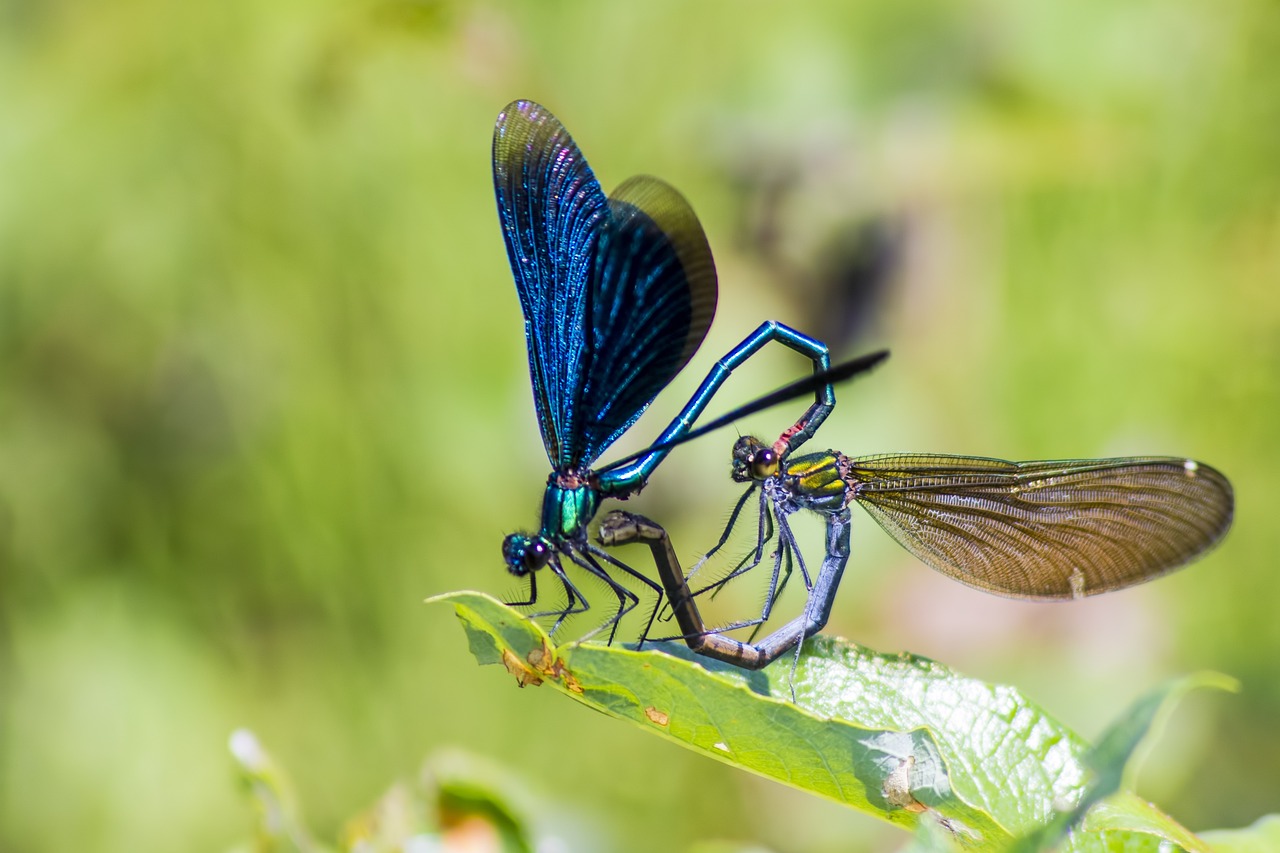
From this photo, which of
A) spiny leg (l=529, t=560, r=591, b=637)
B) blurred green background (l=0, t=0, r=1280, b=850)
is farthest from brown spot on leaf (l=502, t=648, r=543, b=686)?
blurred green background (l=0, t=0, r=1280, b=850)

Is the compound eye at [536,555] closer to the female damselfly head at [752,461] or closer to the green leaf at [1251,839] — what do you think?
the female damselfly head at [752,461]

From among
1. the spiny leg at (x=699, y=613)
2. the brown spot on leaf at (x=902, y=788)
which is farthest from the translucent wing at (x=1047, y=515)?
the brown spot on leaf at (x=902, y=788)

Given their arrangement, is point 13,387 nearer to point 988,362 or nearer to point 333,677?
point 333,677

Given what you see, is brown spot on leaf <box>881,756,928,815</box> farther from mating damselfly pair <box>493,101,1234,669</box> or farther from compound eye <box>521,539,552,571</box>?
compound eye <box>521,539,552,571</box>

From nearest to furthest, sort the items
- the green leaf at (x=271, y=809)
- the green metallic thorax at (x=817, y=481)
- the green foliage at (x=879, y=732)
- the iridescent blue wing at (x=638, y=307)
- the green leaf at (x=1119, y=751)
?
the green leaf at (x=1119, y=751) → the green foliage at (x=879, y=732) → the green leaf at (x=271, y=809) → the iridescent blue wing at (x=638, y=307) → the green metallic thorax at (x=817, y=481)

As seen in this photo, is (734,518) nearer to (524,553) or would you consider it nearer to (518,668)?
(524,553)

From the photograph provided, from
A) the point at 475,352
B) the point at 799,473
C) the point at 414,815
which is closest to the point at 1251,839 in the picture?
the point at 799,473
